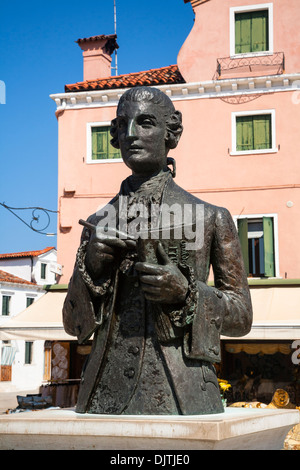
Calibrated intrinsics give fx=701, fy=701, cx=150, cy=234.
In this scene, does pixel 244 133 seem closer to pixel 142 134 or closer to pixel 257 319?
pixel 257 319

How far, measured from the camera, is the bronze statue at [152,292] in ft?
10.2

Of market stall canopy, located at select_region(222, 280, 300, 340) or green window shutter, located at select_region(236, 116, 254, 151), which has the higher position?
green window shutter, located at select_region(236, 116, 254, 151)

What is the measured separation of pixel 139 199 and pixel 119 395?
98cm

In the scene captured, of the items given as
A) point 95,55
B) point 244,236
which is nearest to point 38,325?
point 244,236

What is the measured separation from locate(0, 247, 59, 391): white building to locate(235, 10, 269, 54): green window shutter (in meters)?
22.8

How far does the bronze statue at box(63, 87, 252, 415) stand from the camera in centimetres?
311

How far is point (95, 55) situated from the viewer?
20109mm

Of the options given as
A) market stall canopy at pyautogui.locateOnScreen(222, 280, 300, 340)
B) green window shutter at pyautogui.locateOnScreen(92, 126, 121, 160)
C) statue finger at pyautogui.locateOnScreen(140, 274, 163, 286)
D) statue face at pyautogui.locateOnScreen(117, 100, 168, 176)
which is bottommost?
market stall canopy at pyautogui.locateOnScreen(222, 280, 300, 340)

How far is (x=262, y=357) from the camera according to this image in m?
16.7

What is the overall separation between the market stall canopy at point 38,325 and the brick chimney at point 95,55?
7.48 m

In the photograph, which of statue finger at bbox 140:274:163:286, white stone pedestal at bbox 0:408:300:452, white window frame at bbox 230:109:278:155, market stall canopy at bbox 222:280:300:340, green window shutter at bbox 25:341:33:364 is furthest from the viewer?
green window shutter at bbox 25:341:33:364

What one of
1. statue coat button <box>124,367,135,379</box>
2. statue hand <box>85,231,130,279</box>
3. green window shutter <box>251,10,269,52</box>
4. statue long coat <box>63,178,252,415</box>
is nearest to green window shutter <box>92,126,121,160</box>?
green window shutter <box>251,10,269,52</box>

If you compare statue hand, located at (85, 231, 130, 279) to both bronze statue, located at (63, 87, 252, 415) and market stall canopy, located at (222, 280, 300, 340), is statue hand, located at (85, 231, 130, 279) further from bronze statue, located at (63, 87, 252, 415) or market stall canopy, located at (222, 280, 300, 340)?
market stall canopy, located at (222, 280, 300, 340)
